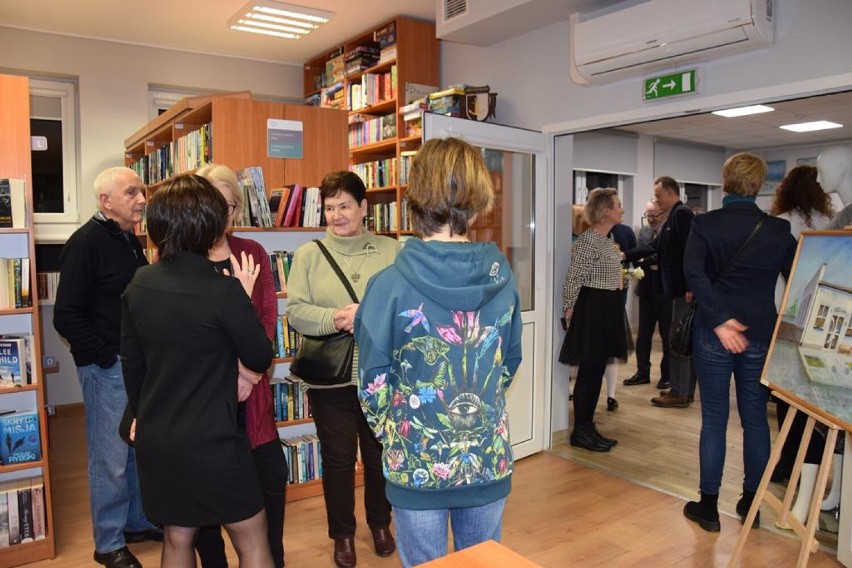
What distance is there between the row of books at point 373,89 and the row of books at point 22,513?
3713 millimetres

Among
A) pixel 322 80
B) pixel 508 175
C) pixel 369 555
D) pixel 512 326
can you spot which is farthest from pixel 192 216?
pixel 322 80

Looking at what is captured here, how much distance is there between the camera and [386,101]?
5176mm

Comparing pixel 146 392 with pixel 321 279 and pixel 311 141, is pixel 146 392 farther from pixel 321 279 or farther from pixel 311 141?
pixel 311 141

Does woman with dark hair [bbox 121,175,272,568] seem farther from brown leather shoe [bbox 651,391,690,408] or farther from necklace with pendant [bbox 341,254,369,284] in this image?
brown leather shoe [bbox 651,391,690,408]

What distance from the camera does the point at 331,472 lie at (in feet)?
8.24

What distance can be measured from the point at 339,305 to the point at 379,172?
10.4 feet

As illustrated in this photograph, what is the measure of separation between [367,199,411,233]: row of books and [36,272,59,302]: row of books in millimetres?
2605

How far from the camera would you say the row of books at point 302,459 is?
3242 millimetres

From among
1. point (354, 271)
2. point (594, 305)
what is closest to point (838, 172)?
point (594, 305)

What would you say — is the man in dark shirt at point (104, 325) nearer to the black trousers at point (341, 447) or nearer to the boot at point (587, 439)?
the black trousers at point (341, 447)

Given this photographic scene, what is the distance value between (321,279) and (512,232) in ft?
6.03

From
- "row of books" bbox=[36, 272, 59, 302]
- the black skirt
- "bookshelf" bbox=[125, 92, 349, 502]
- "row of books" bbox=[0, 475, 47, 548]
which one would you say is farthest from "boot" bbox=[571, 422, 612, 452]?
"row of books" bbox=[36, 272, 59, 302]

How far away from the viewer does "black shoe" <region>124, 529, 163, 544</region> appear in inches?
113

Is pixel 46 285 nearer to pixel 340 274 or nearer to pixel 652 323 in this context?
pixel 340 274
